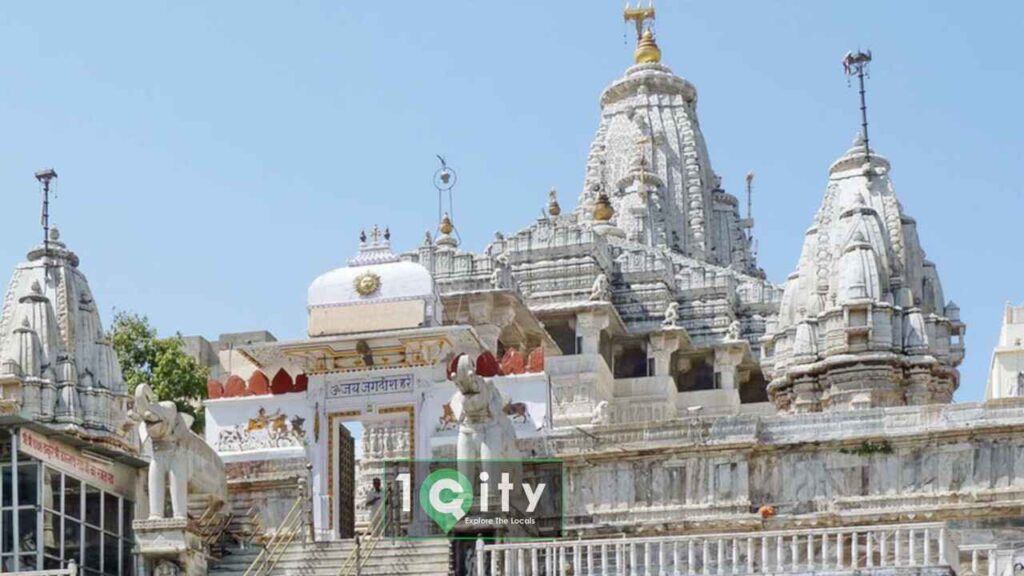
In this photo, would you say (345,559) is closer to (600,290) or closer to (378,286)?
(378,286)

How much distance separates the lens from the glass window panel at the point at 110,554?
4269cm

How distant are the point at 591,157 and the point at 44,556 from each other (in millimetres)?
49174

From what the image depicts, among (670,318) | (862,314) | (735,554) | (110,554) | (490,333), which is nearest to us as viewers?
(735,554)

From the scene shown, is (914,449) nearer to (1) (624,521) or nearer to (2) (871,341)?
(1) (624,521)

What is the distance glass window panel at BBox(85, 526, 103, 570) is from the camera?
139 feet

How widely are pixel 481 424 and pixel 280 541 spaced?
4164mm

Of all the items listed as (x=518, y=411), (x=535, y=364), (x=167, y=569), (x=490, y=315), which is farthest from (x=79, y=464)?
(x=490, y=315)

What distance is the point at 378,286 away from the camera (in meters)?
46.5

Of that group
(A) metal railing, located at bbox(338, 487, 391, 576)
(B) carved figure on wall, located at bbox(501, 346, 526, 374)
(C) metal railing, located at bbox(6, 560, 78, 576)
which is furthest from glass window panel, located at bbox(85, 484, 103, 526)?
(B) carved figure on wall, located at bbox(501, 346, 526, 374)

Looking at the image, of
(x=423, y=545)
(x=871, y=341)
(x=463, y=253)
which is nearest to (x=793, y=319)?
(x=871, y=341)

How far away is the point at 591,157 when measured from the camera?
88.2m

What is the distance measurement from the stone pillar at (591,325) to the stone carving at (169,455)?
27.6 metres

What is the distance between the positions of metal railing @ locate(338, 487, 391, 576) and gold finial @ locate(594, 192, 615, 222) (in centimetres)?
3866

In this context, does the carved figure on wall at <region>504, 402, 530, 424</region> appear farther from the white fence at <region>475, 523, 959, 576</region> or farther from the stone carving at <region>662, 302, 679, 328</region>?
the stone carving at <region>662, 302, 679, 328</region>
